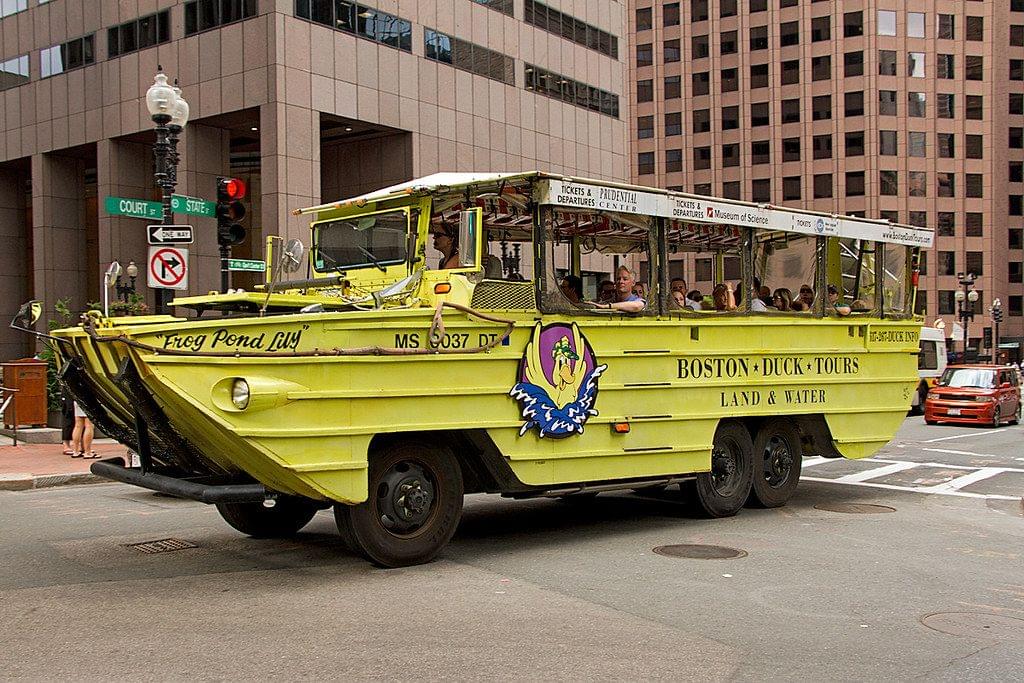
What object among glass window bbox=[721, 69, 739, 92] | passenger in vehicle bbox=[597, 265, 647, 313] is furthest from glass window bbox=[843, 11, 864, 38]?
passenger in vehicle bbox=[597, 265, 647, 313]

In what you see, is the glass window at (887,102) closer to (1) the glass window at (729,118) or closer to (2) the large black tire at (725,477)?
(1) the glass window at (729,118)

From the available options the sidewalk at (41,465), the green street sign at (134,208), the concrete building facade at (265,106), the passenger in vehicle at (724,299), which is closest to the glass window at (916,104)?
the concrete building facade at (265,106)

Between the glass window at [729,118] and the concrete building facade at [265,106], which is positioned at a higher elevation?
the glass window at [729,118]

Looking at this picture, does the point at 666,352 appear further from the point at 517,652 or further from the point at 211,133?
the point at 211,133

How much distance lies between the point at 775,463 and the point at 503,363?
13.1ft

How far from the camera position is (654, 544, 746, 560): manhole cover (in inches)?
329

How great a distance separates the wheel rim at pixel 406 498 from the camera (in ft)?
25.0

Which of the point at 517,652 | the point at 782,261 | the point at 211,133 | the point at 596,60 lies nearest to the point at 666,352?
the point at 782,261

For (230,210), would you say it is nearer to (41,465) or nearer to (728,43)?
(41,465)

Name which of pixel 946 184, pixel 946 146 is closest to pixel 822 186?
pixel 946 184

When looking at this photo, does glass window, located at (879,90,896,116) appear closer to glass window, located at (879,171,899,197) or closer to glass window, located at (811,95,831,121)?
glass window, located at (811,95,831,121)

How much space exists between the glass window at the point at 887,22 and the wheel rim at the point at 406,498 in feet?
249

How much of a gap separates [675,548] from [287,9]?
25683mm

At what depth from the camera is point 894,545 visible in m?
9.05
